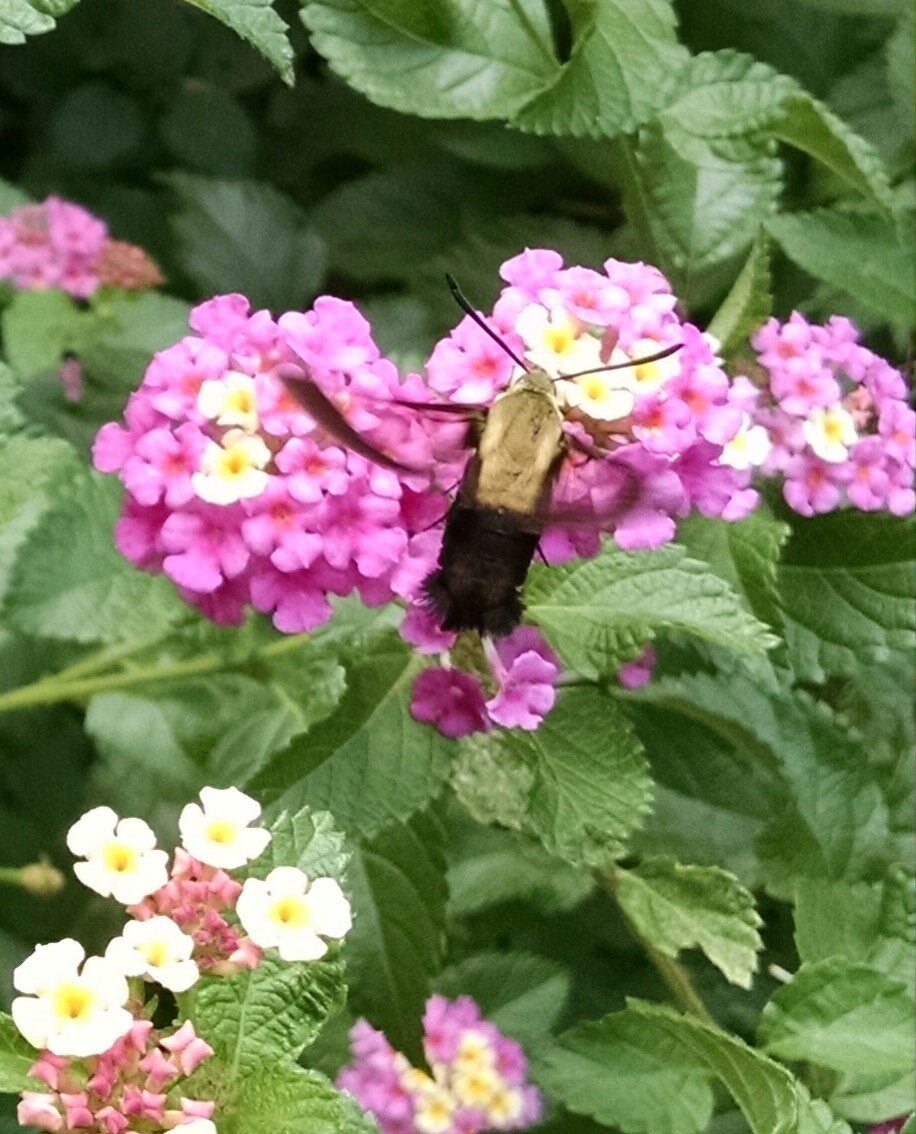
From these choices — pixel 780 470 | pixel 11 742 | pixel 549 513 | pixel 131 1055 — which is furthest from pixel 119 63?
pixel 131 1055

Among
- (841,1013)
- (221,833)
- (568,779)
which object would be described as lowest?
(841,1013)

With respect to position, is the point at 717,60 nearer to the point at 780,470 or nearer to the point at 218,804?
the point at 780,470

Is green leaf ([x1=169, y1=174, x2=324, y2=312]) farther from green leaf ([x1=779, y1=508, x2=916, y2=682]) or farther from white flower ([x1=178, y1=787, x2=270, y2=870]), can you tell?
white flower ([x1=178, y1=787, x2=270, y2=870])

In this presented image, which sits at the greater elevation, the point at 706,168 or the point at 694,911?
the point at 706,168

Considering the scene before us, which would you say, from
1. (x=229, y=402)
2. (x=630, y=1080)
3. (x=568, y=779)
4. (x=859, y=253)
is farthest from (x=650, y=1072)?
(x=859, y=253)

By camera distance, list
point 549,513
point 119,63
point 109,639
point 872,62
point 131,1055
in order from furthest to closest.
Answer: point 119,63 → point 872,62 → point 109,639 → point 549,513 → point 131,1055

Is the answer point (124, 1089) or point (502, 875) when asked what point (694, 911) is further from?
point (124, 1089)

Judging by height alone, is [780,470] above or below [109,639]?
above
